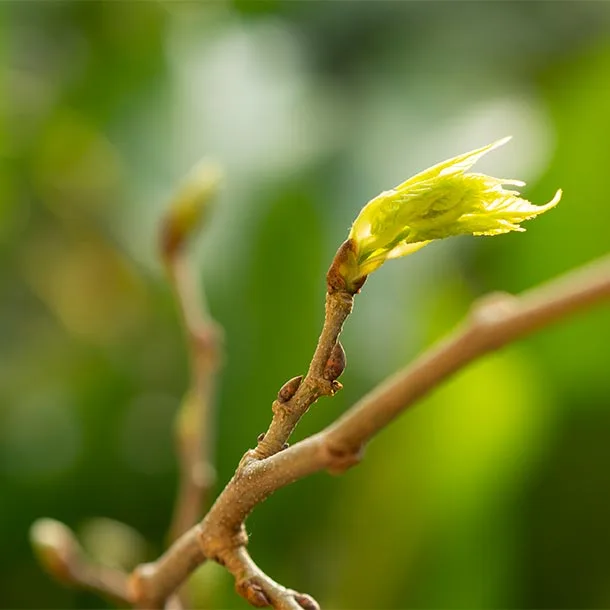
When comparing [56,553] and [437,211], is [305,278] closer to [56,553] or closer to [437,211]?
[56,553]

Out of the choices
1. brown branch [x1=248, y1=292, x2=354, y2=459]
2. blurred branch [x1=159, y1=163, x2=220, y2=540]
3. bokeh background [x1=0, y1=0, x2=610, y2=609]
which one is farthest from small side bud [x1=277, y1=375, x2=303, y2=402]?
bokeh background [x1=0, y1=0, x2=610, y2=609]

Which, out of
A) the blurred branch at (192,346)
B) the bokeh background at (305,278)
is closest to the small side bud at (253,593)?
the blurred branch at (192,346)

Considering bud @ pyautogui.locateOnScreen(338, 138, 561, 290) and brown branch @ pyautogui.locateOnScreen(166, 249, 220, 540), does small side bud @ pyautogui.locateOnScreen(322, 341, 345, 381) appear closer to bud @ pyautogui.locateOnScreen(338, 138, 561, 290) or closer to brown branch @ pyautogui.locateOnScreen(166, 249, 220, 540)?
bud @ pyautogui.locateOnScreen(338, 138, 561, 290)

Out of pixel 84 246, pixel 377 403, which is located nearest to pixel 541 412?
pixel 377 403

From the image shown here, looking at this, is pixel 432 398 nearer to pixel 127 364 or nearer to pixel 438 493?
pixel 438 493

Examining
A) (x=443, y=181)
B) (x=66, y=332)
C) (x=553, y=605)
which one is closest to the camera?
(x=443, y=181)

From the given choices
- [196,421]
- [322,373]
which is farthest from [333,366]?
[196,421]
